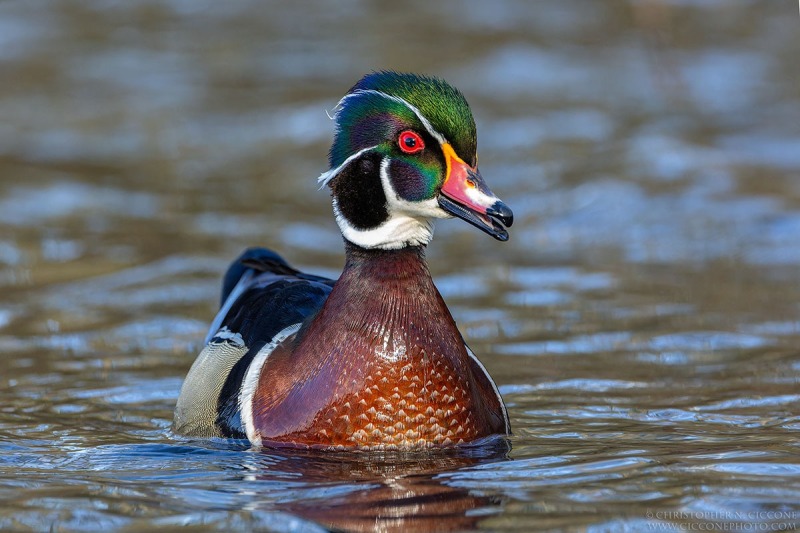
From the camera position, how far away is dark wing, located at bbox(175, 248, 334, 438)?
290 inches

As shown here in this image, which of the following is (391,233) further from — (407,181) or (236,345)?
(236,345)

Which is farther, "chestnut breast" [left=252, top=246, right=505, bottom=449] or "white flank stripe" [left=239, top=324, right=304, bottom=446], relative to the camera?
"white flank stripe" [left=239, top=324, right=304, bottom=446]

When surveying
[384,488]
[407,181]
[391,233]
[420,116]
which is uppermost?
[420,116]

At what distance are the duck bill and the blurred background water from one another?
44.8 inches

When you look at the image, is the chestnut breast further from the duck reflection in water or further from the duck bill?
the duck bill

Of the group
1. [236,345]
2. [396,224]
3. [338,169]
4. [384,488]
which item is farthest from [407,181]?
[236,345]

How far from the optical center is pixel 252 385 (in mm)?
7160

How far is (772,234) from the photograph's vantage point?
12.6m

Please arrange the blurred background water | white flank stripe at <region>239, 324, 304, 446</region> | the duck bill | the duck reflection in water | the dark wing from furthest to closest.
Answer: the dark wing → white flank stripe at <region>239, 324, 304, 446</region> → the duck bill → the blurred background water → the duck reflection in water

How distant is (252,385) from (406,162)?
1374mm

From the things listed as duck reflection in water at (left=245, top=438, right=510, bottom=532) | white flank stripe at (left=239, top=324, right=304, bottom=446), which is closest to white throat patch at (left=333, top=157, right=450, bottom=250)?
white flank stripe at (left=239, top=324, right=304, bottom=446)

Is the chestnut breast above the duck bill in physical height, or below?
below

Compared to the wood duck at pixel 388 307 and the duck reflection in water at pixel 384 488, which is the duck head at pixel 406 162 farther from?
the duck reflection in water at pixel 384 488

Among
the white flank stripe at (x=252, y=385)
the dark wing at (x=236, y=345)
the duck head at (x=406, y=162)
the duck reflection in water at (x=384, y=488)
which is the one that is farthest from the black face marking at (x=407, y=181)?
the duck reflection in water at (x=384, y=488)
